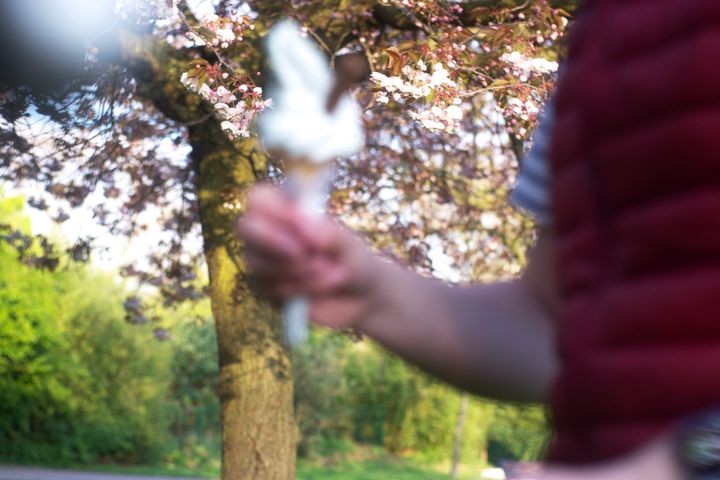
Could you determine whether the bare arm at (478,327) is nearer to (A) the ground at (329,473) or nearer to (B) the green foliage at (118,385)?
(B) the green foliage at (118,385)

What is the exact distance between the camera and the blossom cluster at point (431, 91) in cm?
503

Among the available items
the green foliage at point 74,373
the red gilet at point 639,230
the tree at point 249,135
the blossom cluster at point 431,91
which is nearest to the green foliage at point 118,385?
the green foliage at point 74,373

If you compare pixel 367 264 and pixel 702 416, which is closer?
pixel 702 416

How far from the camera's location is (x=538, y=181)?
39.0 inches

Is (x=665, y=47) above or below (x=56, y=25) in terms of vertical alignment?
below

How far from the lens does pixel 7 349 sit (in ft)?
47.9

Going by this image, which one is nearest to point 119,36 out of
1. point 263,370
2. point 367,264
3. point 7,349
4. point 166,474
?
point 263,370

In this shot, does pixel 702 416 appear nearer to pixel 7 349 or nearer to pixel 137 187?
pixel 137 187

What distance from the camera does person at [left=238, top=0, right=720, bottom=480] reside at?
621mm

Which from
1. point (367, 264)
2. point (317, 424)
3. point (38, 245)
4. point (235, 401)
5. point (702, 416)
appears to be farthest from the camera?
point (317, 424)

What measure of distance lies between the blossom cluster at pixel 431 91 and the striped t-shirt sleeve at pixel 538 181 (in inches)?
159

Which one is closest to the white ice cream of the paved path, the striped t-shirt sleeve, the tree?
the striped t-shirt sleeve

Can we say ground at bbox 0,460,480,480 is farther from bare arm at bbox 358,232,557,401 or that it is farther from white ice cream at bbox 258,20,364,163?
white ice cream at bbox 258,20,364,163

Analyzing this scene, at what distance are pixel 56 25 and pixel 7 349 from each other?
9445 millimetres
